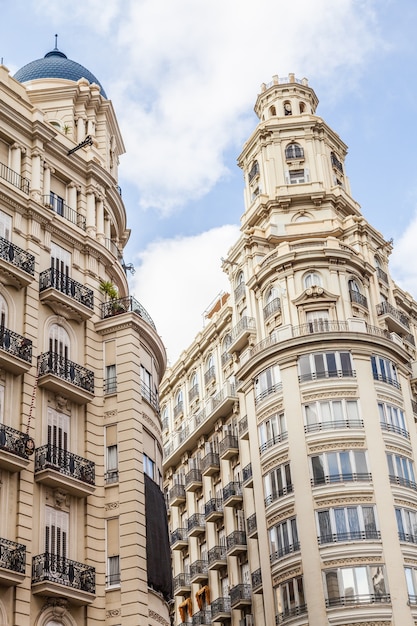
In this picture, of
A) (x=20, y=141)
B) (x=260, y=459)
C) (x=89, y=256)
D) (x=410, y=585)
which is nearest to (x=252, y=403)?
(x=260, y=459)

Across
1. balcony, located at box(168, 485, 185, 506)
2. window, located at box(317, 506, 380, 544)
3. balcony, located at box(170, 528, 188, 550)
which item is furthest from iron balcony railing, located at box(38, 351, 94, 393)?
balcony, located at box(168, 485, 185, 506)

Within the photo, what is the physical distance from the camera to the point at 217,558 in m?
60.3

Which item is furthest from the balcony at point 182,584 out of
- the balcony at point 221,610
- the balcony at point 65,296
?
the balcony at point 65,296

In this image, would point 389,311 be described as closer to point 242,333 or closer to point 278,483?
point 242,333

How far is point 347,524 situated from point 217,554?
1379 cm

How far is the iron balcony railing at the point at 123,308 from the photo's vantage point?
40.4 metres

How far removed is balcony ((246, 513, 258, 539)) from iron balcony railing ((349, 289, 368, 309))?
14.8 m

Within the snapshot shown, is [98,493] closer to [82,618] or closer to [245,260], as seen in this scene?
[82,618]

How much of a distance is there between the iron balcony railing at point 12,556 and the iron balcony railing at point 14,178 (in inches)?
589

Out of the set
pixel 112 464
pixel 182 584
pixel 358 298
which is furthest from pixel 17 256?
pixel 182 584

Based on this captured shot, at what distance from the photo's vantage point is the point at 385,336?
59.2 m

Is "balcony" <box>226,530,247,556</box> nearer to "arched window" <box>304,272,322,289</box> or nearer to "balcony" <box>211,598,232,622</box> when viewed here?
"balcony" <box>211,598,232,622</box>

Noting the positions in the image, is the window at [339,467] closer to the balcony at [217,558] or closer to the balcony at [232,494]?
the balcony at [232,494]

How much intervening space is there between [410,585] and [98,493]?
2074cm
